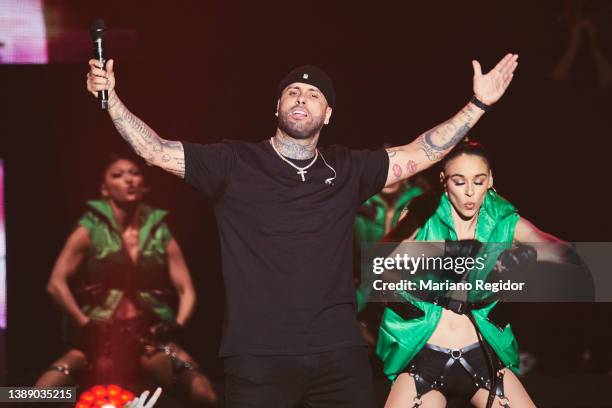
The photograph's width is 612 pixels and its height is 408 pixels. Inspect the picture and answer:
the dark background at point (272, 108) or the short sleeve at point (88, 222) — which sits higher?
the dark background at point (272, 108)

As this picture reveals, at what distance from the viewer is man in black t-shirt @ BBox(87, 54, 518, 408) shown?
3475 mm

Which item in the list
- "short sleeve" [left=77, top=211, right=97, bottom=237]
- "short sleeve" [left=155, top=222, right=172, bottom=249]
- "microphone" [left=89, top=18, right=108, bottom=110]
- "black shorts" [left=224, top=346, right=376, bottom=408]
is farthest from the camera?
"short sleeve" [left=155, top=222, right=172, bottom=249]

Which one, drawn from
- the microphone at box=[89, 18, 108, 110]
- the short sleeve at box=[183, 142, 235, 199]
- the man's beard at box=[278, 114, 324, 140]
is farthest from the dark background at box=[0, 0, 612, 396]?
the microphone at box=[89, 18, 108, 110]

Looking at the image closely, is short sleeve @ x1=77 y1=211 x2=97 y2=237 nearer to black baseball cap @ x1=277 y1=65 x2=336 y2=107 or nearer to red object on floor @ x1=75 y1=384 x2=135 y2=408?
red object on floor @ x1=75 y1=384 x2=135 y2=408

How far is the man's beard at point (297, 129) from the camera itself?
3.71m

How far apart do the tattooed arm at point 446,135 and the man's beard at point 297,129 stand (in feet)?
1.33

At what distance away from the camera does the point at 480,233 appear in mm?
4480

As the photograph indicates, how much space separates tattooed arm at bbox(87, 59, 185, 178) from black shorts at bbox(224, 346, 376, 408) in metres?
0.84

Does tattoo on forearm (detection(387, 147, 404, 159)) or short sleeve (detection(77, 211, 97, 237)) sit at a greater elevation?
tattoo on forearm (detection(387, 147, 404, 159))

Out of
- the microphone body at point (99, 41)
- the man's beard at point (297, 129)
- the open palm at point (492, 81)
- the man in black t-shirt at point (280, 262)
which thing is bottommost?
the man in black t-shirt at point (280, 262)

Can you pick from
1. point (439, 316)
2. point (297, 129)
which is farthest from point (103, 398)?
point (297, 129)

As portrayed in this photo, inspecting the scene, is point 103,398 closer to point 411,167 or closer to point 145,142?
point 145,142

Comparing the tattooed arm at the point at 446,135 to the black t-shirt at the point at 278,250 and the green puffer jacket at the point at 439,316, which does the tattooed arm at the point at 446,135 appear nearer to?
→ the black t-shirt at the point at 278,250

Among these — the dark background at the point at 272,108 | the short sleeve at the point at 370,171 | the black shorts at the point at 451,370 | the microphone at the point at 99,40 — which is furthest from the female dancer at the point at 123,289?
the microphone at the point at 99,40
